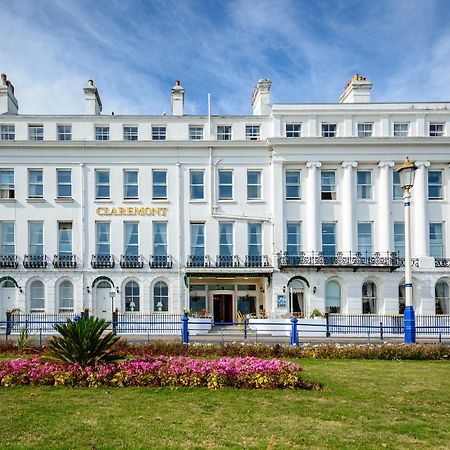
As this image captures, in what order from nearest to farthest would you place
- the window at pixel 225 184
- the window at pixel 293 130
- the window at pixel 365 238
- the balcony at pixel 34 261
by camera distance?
the balcony at pixel 34 261 < the window at pixel 365 238 < the window at pixel 293 130 < the window at pixel 225 184

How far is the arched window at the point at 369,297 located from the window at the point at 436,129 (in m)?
10.9

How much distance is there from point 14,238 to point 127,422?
26267mm

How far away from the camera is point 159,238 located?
3212 cm

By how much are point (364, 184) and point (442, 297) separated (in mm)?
8899

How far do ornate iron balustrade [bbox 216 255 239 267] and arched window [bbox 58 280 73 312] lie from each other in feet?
31.7

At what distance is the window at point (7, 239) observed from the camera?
1246 inches

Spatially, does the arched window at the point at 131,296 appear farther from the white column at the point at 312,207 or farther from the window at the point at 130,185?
the white column at the point at 312,207

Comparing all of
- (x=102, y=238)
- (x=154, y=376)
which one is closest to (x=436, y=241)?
(x=102, y=238)

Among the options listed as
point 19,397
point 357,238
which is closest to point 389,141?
point 357,238

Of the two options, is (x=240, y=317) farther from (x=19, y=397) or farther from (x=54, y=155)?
(x=19, y=397)

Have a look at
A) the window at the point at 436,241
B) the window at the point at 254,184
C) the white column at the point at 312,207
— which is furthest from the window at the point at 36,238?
the window at the point at 436,241

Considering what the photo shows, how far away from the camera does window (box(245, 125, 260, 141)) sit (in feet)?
109

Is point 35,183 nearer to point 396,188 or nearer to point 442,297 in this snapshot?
point 396,188

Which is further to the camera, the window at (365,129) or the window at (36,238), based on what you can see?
the window at (365,129)
